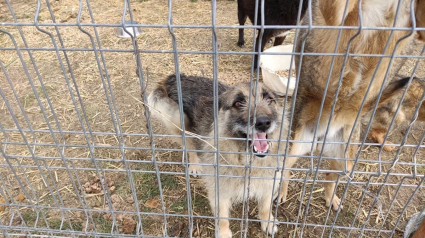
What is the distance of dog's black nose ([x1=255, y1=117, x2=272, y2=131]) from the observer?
2.25 metres

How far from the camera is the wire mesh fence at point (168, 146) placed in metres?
1.72

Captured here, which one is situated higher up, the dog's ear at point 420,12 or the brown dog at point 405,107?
the dog's ear at point 420,12

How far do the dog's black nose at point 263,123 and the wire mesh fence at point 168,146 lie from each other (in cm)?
10

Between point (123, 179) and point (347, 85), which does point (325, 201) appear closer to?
point (347, 85)

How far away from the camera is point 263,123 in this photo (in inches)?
89.0

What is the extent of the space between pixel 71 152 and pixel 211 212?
1804mm

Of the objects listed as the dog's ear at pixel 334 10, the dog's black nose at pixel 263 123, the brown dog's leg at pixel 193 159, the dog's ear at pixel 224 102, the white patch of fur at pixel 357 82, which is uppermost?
the dog's ear at pixel 334 10

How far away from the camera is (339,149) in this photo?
286 centimetres

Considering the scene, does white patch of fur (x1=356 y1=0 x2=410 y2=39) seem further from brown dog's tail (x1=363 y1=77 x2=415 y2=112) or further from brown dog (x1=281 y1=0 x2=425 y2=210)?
brown dog's tail (x1=363 y1=77 x2=415 y2=112)

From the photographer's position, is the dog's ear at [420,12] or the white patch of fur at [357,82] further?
the white patch of fur at [357,82]

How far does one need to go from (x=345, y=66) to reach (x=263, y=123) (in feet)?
2.27

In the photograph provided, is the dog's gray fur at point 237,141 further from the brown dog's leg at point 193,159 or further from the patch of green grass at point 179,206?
the patch of green grass at point 179,206

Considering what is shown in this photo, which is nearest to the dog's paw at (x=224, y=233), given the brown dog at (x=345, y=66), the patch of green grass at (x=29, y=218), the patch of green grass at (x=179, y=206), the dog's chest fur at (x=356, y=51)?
the patch of green grass at (x=179, y=206)

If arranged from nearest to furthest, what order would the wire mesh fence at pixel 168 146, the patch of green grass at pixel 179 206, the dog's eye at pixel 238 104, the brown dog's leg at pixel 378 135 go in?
the wire mesh fence at pixel 168 146 → the dog's eye at pixel 238 104 → the patch of green grass at pixel 179 206 → the brown dog's leg at pixel 378 135
